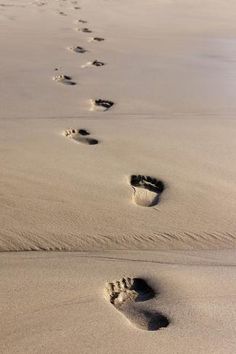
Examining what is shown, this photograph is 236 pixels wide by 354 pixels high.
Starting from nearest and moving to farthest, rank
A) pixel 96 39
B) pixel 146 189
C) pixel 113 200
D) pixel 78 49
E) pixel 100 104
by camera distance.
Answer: pixel 113 200, pixel 146 189, pixel 100 104, pixel 78 49, pixel 96 39

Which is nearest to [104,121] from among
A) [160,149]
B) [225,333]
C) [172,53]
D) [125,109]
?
[125,109]

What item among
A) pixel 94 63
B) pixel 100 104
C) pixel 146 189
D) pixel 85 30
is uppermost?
pixel 146 189

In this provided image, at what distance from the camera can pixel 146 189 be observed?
8.46 ft

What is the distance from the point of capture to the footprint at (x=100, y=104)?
3.70 metres

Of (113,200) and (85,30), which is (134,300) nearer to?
(113,200)

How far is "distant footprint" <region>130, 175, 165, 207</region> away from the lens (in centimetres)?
247

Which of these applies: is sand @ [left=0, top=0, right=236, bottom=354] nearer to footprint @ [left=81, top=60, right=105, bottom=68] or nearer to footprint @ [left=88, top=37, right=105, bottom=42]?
footprint @ [left=81, top=60, right=105, bottom=68]

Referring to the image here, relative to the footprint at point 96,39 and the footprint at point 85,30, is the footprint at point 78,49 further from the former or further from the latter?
the footprint at point 85,30

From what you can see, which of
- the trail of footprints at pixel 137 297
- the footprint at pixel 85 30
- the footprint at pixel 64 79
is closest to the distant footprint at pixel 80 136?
the trail of footprints at pixel 137 297

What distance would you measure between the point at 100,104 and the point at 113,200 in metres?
1.48

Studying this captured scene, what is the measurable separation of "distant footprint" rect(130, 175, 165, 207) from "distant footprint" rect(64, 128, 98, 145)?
1.63 feet

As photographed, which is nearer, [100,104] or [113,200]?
[113,200]

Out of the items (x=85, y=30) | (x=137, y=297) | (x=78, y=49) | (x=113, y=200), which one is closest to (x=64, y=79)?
(x=78, y=49)

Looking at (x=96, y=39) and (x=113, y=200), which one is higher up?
(x=113, y=200)
